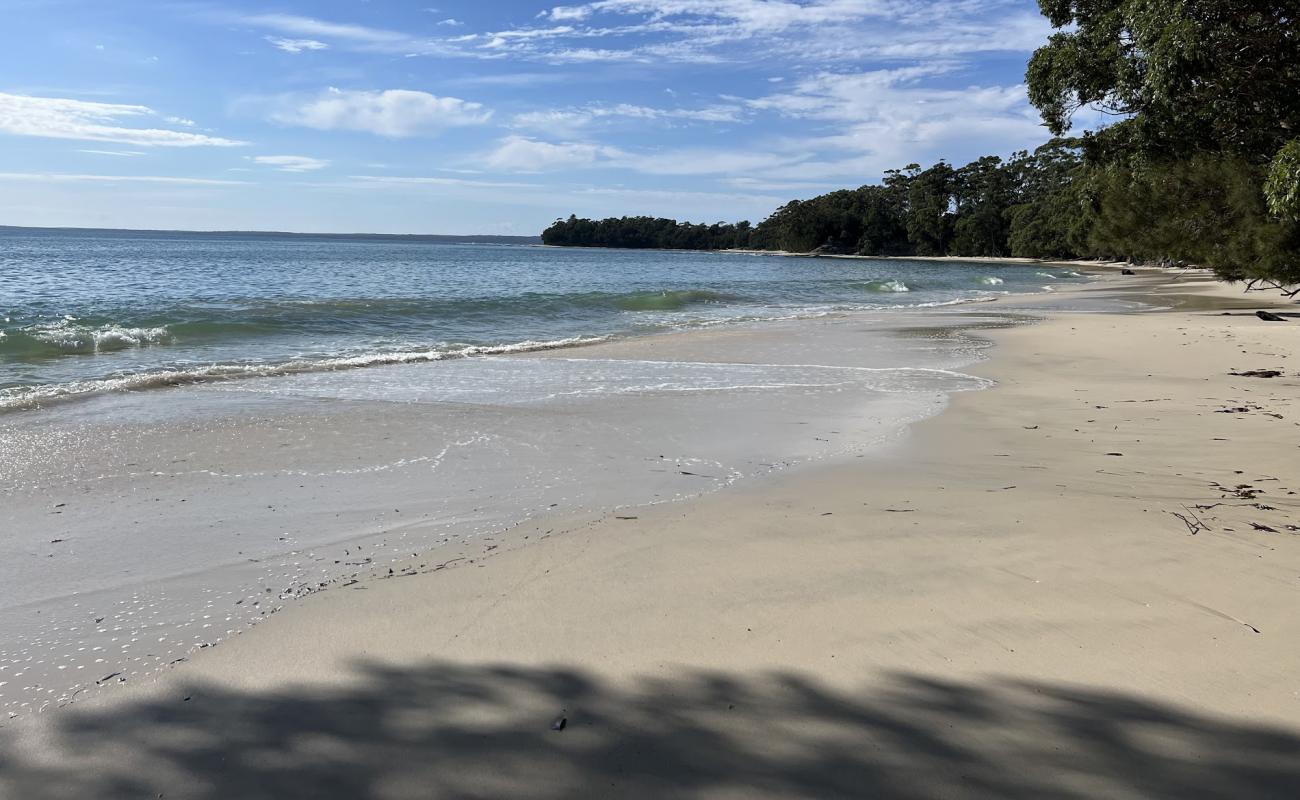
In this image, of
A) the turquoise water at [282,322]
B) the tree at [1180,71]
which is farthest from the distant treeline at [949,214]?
the tree at [1180,71]

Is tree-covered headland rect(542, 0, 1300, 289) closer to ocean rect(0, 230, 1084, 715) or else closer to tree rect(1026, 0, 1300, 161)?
tree rect(1026, 0, 1300, 161)

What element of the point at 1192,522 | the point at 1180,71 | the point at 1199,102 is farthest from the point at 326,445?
the point at 1199,102

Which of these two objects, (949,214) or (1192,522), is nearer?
(1192,522)

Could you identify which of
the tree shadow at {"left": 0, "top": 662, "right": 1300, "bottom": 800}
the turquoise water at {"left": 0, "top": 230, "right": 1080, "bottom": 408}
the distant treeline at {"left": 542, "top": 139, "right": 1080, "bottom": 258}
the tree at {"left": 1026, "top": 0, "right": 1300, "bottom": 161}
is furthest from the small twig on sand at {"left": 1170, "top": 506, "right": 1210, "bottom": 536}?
the distant treeline at {"left": 542, "top": 139, "right": 1080, "bottom": 258}

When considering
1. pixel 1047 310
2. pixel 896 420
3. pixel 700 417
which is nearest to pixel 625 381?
pixel 700 417

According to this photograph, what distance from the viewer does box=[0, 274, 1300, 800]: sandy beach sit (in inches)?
97.7

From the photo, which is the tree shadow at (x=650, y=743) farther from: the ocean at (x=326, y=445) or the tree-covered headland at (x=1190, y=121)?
the tree-covered headland at (x=1190, y=121)

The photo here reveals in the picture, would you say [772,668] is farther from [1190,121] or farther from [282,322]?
[282,322]

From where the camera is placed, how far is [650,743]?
2623 millimetres

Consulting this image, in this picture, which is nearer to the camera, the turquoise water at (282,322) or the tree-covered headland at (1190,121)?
the tree-covered headland at (1190,121)

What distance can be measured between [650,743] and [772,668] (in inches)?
25.2

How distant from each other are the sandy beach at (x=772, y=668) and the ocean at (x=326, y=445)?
0.46 metres

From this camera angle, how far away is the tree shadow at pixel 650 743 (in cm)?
242

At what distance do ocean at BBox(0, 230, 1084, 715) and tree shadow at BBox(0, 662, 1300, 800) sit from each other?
22.3 inches
